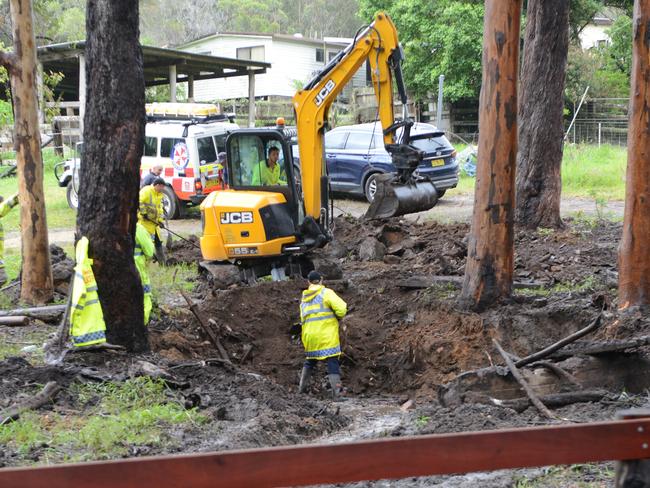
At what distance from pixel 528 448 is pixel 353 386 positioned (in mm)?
6693

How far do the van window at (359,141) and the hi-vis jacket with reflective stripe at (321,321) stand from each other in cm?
1233

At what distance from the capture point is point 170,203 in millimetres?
20359

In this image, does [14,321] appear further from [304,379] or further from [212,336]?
[304,379]

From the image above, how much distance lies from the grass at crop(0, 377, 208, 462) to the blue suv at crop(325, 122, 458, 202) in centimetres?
1337

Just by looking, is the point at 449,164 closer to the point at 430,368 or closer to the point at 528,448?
the point at 430,368

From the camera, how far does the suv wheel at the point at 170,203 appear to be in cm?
2027

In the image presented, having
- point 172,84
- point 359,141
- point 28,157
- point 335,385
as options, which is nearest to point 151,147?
point 359,141

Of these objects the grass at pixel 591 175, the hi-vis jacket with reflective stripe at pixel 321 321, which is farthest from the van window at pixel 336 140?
the hi-vis jacket with reflective stripe at pixel 321 321

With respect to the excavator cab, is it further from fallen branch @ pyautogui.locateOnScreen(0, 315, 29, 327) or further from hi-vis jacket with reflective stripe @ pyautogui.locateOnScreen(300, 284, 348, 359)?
fallen branch @ pyautogui.locateOnScreen(0, 315, 29, 327)

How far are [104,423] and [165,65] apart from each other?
77.3ft

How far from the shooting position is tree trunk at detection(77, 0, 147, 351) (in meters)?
8.10

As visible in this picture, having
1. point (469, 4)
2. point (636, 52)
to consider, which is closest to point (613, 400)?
point (636, 52)

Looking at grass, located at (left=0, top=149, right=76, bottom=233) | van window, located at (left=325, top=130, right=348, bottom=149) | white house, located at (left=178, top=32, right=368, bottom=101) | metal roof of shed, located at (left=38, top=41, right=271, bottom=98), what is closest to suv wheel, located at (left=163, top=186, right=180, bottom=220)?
grass, located at (left=0, top=149, right=76, bottom=233)

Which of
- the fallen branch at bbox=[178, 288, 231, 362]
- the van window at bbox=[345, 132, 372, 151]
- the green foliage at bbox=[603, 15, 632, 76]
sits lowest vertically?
the fallen branch at bbox=[178, 288, 231, 362]
